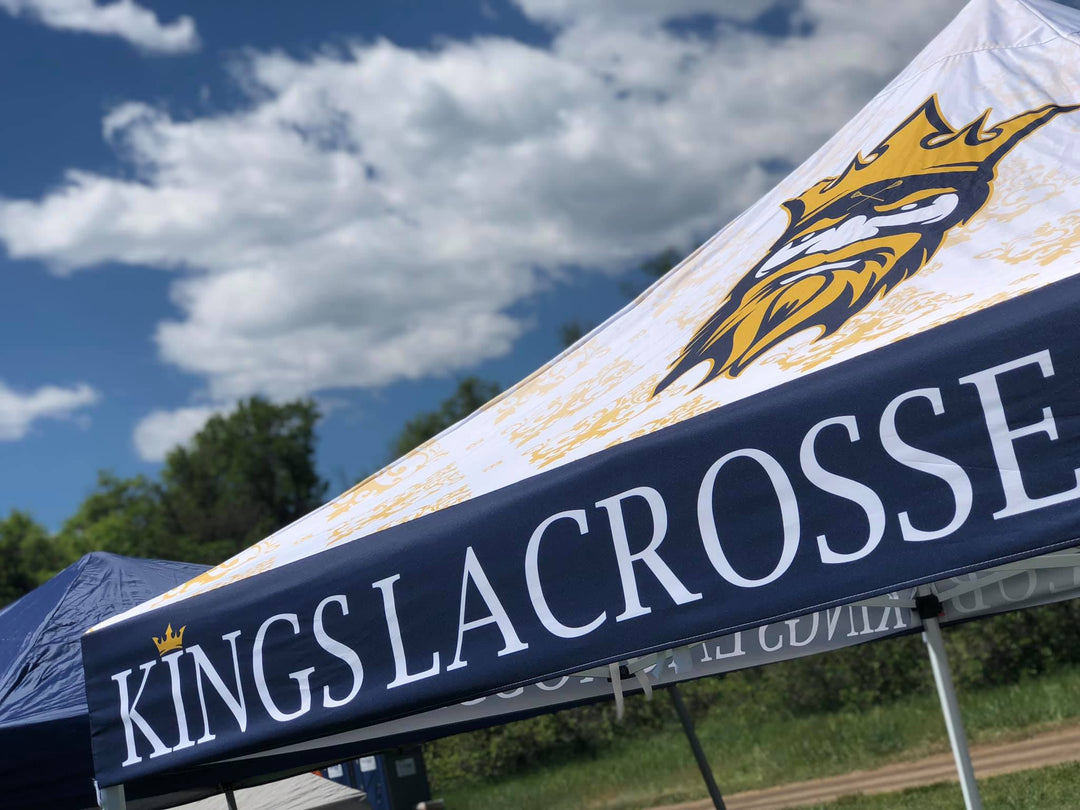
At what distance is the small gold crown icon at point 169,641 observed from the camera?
2.66 m

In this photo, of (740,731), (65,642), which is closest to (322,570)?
(65,642)

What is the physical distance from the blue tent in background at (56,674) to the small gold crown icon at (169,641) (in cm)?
150

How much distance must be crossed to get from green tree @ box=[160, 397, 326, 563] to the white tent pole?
5086 centimetres

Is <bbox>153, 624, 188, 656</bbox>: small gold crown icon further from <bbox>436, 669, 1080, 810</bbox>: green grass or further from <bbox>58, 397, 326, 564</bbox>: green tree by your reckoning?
<bbox>58, 397, 326, 564</bbox>: green tree

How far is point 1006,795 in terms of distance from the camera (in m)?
8.17

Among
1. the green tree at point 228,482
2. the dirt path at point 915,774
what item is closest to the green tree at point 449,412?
the green tree at point 228,482

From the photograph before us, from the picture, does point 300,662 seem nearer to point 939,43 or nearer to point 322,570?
point 322,570

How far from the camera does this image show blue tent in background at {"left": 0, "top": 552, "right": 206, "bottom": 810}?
3818 mm

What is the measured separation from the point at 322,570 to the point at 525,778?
45.8ft

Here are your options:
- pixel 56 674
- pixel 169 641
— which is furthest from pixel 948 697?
pixel 56 674

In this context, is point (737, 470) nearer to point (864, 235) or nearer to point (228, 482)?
point (864, 235)

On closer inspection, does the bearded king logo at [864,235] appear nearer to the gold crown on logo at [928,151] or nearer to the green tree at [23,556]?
the gold crown on logo at [928,151]

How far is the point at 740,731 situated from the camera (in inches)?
572

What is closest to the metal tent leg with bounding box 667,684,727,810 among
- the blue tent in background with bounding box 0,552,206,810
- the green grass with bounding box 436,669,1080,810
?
the blue tent in background with bounding box 0,552,206,810
